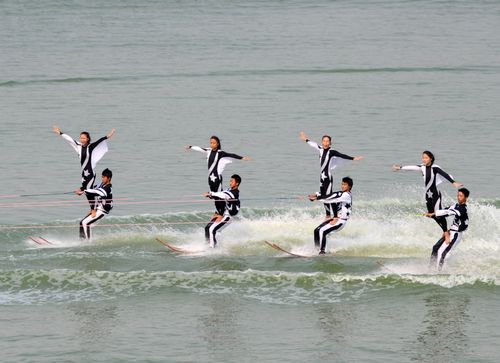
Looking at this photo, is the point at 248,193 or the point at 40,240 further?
the point at 248,193


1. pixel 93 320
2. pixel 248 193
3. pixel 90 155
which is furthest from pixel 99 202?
pixel 248 193

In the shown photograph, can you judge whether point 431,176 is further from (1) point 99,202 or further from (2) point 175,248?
(1) point 99,202

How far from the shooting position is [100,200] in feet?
83.9

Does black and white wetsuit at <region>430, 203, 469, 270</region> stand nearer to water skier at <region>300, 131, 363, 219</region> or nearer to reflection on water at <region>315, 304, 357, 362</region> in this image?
reflection on water at <region>315, 304, 357, 362</region>

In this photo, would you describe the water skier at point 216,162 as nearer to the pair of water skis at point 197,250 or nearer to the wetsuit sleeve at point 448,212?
the pair of water skis at point 197,250

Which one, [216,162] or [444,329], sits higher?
[216,162]

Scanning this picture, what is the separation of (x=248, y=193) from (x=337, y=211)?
7626mm

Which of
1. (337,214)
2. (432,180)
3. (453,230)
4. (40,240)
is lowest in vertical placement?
(40,240)

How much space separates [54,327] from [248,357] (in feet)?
12.9

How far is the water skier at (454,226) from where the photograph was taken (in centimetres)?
2222

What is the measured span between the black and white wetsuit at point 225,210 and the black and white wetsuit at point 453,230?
4487mm

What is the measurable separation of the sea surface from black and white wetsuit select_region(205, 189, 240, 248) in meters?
0.43

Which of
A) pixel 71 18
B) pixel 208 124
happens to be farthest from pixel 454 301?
pixel 71 18

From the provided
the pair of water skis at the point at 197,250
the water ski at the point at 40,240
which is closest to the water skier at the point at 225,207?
the pair of water skis at the point at 197,250
